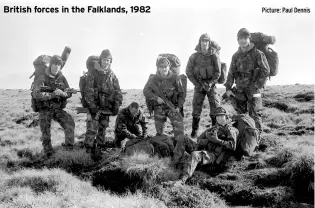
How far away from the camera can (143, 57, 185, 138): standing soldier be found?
9391mm

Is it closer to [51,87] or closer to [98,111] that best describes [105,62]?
[98,111]

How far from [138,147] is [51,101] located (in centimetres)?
301

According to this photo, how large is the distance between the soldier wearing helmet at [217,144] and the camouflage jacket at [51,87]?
401 cm

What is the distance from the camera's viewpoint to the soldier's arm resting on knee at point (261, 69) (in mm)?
8828

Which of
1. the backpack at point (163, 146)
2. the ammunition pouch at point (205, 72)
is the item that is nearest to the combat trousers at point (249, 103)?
the ammunition pouch at point (205, 72)

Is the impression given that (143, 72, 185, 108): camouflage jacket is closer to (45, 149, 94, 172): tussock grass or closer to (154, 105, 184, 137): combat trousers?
(154, 105, 184, 137): combat trousers

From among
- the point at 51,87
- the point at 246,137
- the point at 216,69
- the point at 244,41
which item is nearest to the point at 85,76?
the point at 51,87

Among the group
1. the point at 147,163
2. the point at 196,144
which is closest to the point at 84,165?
the point at 147,163

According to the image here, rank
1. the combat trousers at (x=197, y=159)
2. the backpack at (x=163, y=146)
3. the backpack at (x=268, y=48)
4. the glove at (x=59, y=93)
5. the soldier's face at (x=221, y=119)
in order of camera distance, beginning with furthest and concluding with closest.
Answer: the glove at (x=59, y=93), the backpack at (x=268, y=48), the backpack at (x=163, y=146), the soldier's face at (x=221, y=119), the combat trousers at (x=197, y=159)

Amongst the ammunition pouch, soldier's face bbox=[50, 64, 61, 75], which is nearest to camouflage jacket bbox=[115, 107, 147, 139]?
the ammunition pouch

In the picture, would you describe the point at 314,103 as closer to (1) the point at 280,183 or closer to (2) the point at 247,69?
(2) the point at 247,69

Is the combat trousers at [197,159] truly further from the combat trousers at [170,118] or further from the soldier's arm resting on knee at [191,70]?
the soldier's arm resting on knee at [191,70]

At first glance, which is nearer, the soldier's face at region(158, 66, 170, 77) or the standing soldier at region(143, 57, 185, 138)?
the soldier's face at region(158, 66, 170, 77)

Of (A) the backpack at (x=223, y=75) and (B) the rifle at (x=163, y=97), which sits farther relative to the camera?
(A) the backpack at (x=223, y=75)
